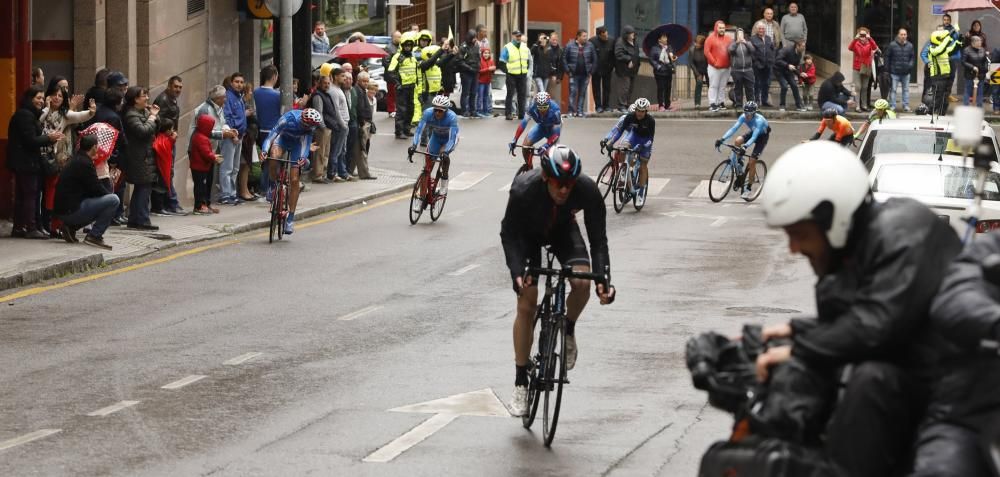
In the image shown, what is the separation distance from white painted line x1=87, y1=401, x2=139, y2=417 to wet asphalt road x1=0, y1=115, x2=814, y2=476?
3cm

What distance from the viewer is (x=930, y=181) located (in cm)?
1780

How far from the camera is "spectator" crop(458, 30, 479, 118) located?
3712 cm

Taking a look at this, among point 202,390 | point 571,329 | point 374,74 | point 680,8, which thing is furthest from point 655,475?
point 680,8

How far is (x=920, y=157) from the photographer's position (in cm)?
1850

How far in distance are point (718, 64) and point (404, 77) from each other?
722cm

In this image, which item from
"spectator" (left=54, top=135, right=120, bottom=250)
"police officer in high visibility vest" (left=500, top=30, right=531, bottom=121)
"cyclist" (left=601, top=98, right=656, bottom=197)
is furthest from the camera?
"police officer in high visibility vest" (left=500, top=30, right=531, bottom=121)

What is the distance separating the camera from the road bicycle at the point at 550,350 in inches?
401

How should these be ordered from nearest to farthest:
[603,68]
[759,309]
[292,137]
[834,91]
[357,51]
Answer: [759,309], [292,137], [357,51], [834,91], [603,68]

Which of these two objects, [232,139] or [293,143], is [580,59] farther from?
[293,143]

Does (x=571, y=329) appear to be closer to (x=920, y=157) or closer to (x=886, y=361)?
(x=886, y=361)

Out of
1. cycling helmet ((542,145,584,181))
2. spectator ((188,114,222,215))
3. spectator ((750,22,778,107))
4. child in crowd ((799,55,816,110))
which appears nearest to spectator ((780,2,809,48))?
child in crowd ((799,55,816,110))

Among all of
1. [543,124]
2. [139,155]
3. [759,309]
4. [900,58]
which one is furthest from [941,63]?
[759,309]

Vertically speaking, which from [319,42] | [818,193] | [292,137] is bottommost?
[292,137]

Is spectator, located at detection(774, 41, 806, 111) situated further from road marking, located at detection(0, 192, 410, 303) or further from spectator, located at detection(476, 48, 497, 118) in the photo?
road marking, located at detection(0, 192, 410, 303)
